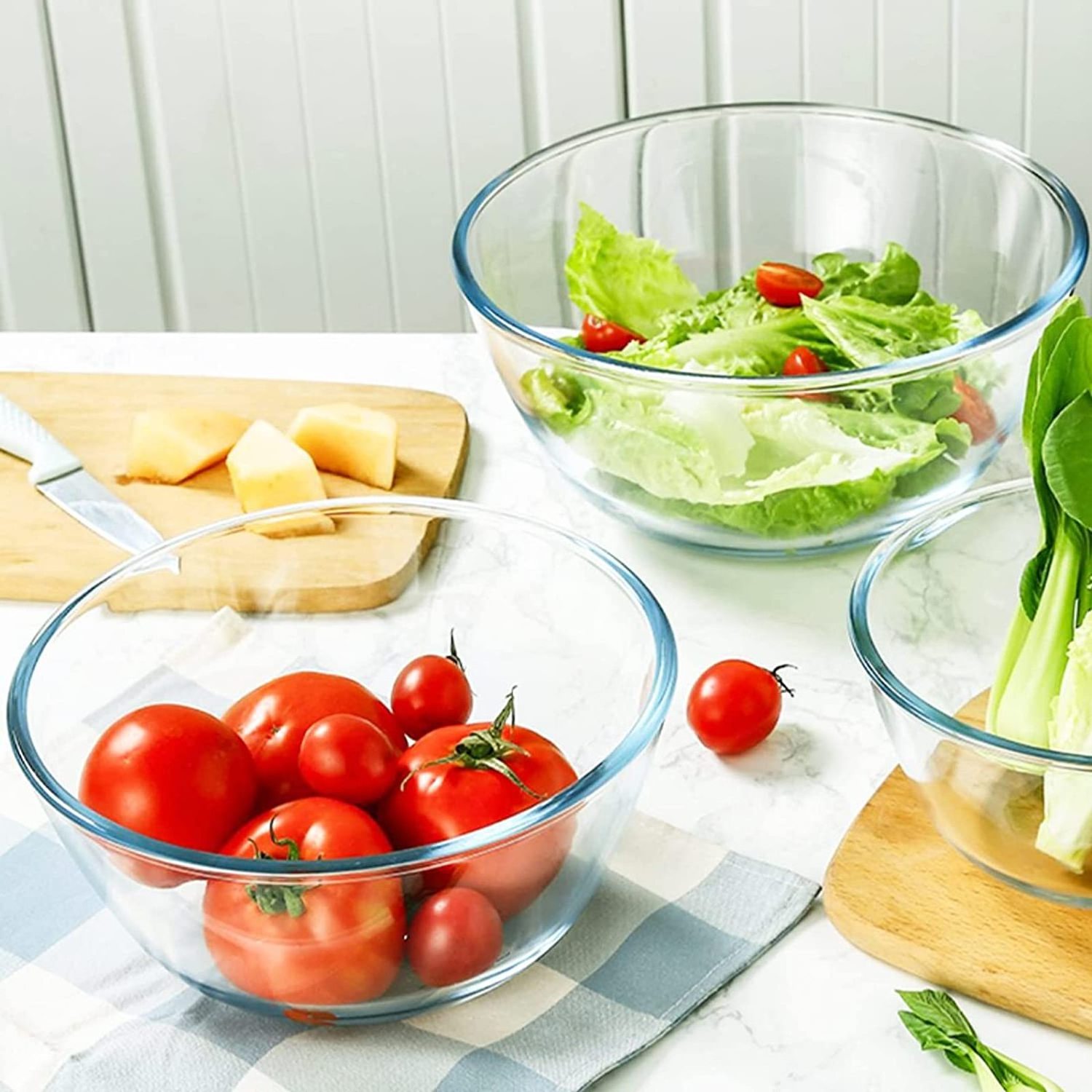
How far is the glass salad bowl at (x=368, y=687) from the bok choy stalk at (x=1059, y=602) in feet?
0.64

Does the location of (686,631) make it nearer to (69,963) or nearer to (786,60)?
(69,963)

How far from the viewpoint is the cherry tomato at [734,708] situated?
1047mm

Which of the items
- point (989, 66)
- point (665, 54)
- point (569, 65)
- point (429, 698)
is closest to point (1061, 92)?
point (989, 66)

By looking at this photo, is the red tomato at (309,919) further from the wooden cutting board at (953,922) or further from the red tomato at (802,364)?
the red tomato at (802,364)

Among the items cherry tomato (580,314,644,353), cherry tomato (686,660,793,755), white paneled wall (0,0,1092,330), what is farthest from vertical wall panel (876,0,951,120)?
cherry tomato (686,660,793,755)

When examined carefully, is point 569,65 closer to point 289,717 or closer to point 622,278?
point 622,278

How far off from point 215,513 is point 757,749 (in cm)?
50

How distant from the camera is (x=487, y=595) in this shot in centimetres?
111

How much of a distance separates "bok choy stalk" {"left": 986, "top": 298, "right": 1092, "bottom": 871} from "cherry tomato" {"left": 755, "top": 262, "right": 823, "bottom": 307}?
17.5 inches

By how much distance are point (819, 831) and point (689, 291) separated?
2.00 ft

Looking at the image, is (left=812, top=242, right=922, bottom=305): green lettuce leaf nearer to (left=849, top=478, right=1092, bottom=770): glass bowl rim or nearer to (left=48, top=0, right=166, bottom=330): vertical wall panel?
(left=849, top=478, right=1092, bottom=770): glass bowl rim

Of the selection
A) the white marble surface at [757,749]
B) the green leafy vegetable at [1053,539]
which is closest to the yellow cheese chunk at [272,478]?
the white marble surface at [757,749]

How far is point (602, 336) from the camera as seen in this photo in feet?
4.55

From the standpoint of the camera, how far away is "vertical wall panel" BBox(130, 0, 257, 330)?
2436 mm
